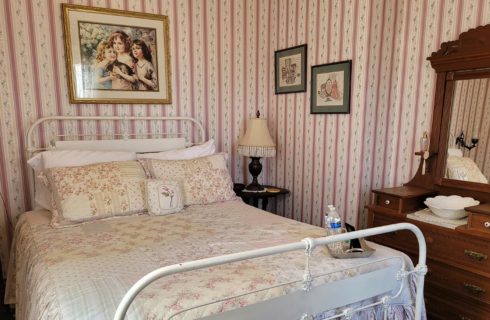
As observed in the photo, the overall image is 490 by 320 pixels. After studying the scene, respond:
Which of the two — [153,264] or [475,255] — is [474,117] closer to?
[475,255]

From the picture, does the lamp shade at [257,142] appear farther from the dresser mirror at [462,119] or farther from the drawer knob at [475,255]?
the drawer knob at [475,255]

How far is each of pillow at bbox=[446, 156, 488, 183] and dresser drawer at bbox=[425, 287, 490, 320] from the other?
700 mm

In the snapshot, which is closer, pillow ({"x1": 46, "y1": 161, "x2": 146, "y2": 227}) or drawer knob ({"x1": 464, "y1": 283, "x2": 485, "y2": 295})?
drawer knob ({"x1": 464, "y1": 283, "x2": 485, "y2": 295})

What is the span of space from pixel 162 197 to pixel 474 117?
1.96 metres

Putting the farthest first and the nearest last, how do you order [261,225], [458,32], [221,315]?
[458,32]
[261,225]
[221,315]

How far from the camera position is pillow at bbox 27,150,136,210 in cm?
229

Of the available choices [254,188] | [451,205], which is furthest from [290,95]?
[451,205]

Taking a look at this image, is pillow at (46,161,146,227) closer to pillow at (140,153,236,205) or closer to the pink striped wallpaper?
pillow at (140,153,236,205)

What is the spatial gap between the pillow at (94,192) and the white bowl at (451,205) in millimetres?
1782

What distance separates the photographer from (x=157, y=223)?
6.84 feet

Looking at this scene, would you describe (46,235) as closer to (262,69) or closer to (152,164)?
(152,164)

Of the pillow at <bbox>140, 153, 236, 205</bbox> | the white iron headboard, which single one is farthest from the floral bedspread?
the white iron headboard

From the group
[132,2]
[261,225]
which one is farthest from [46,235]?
[132,2]

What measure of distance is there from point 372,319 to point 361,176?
1.32 metres
